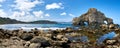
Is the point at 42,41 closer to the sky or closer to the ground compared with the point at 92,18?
closer to the sky

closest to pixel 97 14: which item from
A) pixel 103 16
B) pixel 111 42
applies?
pixel 103 16

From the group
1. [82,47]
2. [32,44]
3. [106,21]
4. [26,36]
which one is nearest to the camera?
[32,44]

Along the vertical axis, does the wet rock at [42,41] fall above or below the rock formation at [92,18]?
above

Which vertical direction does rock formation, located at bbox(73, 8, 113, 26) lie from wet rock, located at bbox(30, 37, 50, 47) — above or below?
below

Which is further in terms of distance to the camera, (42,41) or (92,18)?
(92,18)

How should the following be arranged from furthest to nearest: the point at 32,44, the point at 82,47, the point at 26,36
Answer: the point at 26,36, the point at 82,47, the point at 32,44

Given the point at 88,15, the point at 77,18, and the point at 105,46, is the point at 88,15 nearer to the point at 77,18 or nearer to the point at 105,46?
the point at 77,18

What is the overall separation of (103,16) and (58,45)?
162441 mm

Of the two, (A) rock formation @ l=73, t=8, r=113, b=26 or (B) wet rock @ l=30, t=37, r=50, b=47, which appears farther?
(A) rock formation @ l=73, t=8, r=113, b=26

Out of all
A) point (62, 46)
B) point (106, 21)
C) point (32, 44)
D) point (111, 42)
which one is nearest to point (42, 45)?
point (32, 44)

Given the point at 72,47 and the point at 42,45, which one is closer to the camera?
the point at 42,45

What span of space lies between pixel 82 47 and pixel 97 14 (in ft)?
528

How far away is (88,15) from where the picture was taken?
629 ft

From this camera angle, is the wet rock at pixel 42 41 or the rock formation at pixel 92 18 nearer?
the wet rock at pixel 42 41
